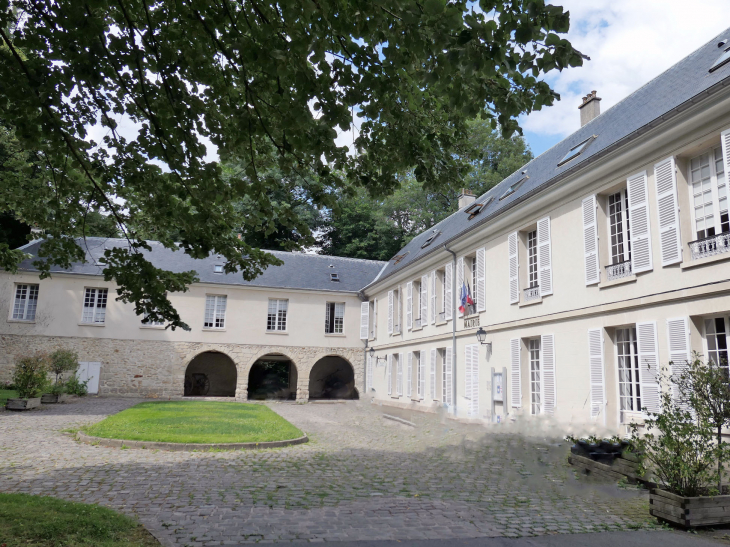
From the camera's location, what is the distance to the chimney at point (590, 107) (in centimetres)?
1477

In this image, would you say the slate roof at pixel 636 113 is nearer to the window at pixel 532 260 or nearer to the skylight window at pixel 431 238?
the window at pixel 532 260

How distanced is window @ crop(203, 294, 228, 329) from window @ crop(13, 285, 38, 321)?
6.96m

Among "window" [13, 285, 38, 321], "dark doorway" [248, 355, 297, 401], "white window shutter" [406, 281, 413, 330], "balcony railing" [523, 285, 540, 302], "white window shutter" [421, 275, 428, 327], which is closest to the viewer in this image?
"balcony railing" [523, 285, 540, 302]

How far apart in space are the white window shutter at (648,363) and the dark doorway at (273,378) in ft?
68.9

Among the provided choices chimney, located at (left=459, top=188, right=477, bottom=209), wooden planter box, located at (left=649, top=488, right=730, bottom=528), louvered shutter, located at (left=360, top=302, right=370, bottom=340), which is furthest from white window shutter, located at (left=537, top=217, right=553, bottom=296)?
louvered shutter, located at (left=360, top=302, right=370, bottom=340)

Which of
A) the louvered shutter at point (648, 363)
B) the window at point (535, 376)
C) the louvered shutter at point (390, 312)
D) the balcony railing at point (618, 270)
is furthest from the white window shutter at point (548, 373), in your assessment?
the louvered shutter at point (390, 312)

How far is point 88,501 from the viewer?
5.47m

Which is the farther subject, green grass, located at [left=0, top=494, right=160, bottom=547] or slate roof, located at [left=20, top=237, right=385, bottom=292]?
slate roof, located at [left=20, top=237, right=385, bottom=292]

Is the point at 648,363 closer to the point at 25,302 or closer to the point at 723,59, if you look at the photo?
the point at 723,59

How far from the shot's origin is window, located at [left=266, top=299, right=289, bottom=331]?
25583 mm

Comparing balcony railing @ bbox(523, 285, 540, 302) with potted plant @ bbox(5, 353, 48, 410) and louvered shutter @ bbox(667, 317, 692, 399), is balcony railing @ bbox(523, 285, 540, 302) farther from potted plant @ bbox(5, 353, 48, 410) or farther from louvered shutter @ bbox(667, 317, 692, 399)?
potted plant @ bbox(5, 353, 48, 410)

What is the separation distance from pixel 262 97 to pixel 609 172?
24.0 ft

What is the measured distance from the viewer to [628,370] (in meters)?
9.57

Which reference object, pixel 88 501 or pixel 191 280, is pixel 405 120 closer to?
pixel 191 280
